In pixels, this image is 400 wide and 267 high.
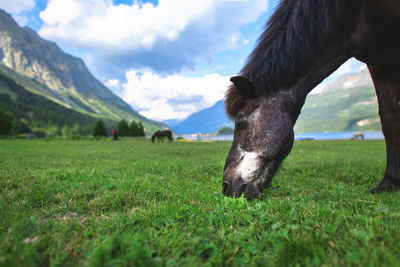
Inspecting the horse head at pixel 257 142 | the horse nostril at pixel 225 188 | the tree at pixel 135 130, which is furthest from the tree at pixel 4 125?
the horse head at pixel 257 142

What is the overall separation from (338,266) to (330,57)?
8.67ft

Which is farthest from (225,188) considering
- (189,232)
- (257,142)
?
(189,232)

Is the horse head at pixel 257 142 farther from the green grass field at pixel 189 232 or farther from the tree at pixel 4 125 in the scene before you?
the tree at pixel 4 125

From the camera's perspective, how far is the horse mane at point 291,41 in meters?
2.66

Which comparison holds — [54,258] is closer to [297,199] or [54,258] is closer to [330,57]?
[297,199]

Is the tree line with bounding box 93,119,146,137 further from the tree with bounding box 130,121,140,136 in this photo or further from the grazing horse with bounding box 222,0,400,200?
the grazing horse with bounding box 222,0,400,200

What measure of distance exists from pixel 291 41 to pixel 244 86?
33.4 inches

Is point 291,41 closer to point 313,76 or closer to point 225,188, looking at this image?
point 313,76

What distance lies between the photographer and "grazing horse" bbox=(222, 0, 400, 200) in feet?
8.76

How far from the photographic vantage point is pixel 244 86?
9.20 ft

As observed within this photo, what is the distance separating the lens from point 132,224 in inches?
74.0

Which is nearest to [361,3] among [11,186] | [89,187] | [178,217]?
[178,217]

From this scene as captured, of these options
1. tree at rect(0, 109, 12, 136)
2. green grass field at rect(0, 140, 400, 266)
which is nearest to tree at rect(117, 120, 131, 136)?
tree at rect(0, 109, 12, 136)

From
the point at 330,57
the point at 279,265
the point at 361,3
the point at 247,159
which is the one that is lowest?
the point at 279,265
